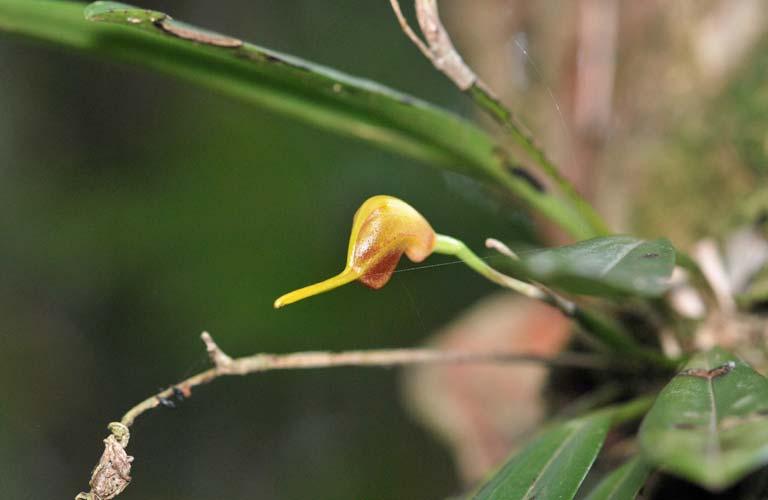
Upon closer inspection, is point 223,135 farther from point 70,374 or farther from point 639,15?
point 639,15

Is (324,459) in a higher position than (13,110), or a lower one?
lower

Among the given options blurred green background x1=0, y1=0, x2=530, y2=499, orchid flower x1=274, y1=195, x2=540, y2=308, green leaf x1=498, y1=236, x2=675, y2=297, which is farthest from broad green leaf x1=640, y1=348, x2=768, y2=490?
blurred green background x1=0, y1=0, x2=530, y2=499

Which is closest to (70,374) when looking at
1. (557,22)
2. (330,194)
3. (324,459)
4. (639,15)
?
(324,459)

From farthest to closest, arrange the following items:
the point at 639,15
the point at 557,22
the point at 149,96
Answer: the point at 149,96, the point at 557,22, the point at 639,15

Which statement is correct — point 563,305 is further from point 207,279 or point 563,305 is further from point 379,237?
point 207,279

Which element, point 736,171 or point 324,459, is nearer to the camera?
point 736,171

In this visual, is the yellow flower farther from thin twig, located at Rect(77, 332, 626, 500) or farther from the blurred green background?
the blurred green background

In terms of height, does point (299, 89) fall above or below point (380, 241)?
above

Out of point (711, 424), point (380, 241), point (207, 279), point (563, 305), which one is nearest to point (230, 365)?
point (380, 241)
